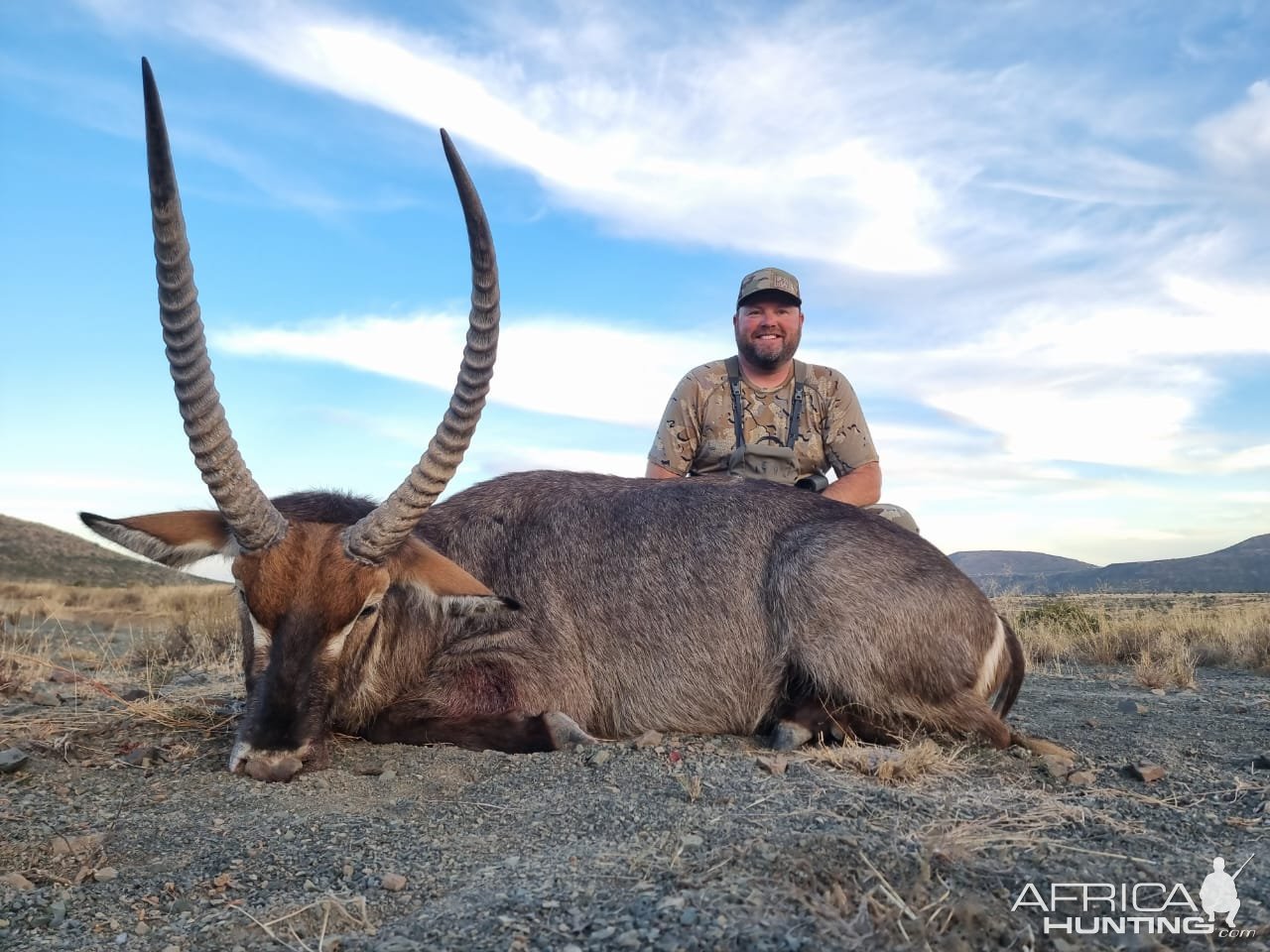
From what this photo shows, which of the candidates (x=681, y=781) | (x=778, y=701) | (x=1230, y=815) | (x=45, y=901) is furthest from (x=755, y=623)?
(x=45, y=901)

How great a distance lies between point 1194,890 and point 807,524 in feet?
10.5

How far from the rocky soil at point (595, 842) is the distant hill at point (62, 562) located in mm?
36280

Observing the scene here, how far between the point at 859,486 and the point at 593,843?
18.7 ft

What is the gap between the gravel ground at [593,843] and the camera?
2.62m

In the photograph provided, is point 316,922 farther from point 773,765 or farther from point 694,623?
point 694,623

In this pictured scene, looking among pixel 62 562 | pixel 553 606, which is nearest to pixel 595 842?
pixel 553 606

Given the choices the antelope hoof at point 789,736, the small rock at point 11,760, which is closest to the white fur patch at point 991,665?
the antelope hoof at point 789,736

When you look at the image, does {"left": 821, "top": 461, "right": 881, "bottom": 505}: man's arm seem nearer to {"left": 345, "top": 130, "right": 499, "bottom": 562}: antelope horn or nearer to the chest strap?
the chest strap

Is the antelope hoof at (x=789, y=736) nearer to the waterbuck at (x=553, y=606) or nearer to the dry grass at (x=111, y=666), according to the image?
the waterbuck at (x=553, y=606)

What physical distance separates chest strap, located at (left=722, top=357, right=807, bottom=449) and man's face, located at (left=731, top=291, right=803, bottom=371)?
0.52 ft

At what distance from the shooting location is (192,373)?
4.48m

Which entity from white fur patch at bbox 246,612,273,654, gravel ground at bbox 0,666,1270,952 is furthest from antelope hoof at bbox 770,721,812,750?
white fur patch at bbox 246,612,273,654

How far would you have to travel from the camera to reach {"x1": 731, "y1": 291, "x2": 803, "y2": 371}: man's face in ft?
29.3

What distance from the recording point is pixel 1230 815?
4027mm
